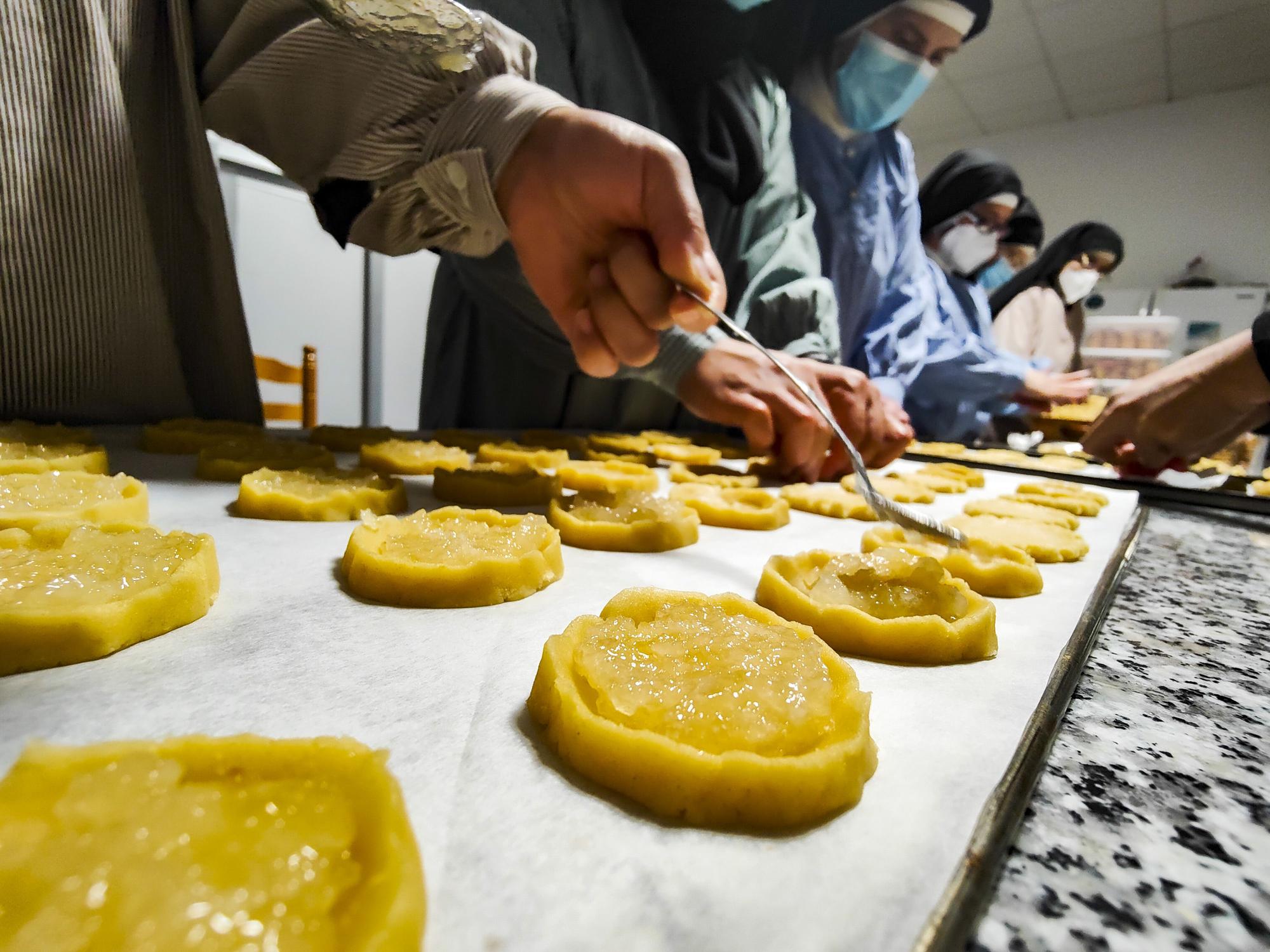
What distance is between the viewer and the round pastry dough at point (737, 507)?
1646mm

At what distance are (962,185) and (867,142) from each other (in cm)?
249

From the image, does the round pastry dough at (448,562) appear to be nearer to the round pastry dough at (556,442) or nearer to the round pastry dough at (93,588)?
the round pastry dough at (93,588)

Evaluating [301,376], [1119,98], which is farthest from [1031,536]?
[1119,98]

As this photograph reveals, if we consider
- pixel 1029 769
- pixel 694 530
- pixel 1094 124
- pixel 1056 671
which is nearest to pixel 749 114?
pixel 694 530

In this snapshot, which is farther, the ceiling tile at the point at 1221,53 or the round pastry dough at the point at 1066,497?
the ceiling tile at the point at 1221,53

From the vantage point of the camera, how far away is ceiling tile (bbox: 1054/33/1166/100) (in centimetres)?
744

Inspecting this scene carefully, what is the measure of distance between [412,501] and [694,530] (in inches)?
25.2

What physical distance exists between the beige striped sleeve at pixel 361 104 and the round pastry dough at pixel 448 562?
1.02 meters

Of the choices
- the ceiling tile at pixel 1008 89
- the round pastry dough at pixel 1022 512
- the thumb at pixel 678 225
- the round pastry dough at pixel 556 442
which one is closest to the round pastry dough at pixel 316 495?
the thumb at pixel 678 225

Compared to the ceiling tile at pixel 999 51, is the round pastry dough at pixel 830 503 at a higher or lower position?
lower

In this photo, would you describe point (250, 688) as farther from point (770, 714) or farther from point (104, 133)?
point (104, 133)

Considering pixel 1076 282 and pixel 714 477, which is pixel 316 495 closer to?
pixel 714 477

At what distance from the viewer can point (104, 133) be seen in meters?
1.57

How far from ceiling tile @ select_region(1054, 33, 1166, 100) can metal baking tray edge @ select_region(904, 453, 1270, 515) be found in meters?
7.06
